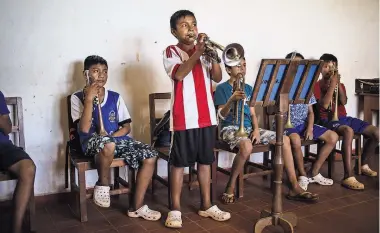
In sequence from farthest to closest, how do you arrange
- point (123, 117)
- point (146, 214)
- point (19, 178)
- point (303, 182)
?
1. point (303, 182)
2. point (123, 117)
3. point (146, 214)
4. point (19, 178)

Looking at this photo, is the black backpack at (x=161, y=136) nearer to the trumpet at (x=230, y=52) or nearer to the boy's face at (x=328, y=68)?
→ the trumpet at (x=230, y=52)

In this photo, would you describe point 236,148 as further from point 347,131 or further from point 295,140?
point 347,131

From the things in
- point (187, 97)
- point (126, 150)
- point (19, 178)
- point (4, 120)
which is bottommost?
point (19, 178)

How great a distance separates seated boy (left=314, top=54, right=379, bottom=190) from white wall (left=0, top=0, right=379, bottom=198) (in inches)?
21.2

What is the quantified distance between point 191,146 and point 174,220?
0.48 m

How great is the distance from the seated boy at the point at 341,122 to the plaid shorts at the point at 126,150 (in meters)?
1.75

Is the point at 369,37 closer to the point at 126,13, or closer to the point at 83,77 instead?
the point at 126,13

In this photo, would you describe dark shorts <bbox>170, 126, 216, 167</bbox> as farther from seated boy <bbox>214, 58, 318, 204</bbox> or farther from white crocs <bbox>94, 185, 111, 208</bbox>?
white crocs <bbox>94, 185, 111, 208</bbox>

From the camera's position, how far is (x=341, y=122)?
11.7 ft

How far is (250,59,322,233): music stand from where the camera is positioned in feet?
7.22

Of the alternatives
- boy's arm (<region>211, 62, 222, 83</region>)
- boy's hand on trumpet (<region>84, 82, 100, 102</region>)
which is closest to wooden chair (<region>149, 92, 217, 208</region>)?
boy's hand on trumpet (<region>84, 82, 100, 102</region>)

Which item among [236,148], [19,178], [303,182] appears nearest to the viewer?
[19,178]

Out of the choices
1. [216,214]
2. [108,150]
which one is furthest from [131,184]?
[216,214]

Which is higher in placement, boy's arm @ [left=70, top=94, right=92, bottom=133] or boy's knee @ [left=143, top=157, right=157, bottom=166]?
boy's arm @ [left=70, top=94, right=92, bottom=133]
